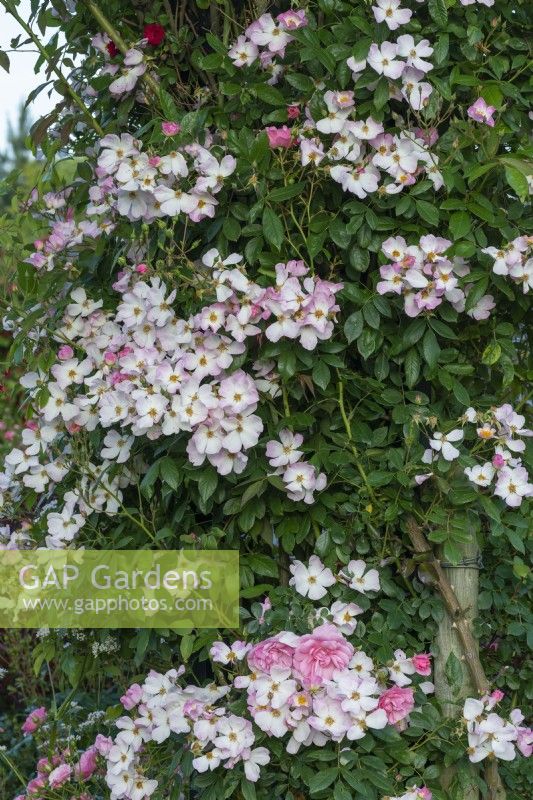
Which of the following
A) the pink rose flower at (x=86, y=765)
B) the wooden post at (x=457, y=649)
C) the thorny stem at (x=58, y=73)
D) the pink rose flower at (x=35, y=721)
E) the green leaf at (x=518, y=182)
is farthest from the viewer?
the pink rose flower at (x=35, y=721)

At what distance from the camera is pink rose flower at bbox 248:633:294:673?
5.64 ft

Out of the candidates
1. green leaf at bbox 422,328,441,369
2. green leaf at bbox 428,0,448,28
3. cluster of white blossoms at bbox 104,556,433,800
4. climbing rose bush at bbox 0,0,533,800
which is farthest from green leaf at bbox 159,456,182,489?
green leaf at bbox 428,0,448,28

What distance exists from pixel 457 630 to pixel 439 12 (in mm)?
1166

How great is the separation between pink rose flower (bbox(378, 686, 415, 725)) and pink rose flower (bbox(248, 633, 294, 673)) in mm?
189

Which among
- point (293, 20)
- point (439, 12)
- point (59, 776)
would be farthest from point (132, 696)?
point (439, 12)

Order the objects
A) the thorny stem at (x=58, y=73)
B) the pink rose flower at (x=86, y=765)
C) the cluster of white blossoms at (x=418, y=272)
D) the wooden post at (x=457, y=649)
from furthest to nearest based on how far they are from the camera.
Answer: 1. the pink rose flower at (x=86, y=765)
2. the thorny stem at (x=58, y=73)
3. the wooden post at (x=457, y=649)
4. the cluster of white blossoms at (x=418, y=272)

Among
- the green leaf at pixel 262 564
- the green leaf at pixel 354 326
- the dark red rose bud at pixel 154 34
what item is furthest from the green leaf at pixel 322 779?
the dark red rose bud at pixel 154 34

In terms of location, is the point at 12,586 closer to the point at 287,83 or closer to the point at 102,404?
the point at 102,404

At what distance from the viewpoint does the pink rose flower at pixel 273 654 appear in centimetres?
172

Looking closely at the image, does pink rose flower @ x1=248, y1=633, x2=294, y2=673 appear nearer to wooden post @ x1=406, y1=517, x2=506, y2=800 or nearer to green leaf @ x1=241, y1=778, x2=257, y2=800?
green leaf @ x1=241, y1=778, x2=257, y2=800

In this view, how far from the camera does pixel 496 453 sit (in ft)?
5.96

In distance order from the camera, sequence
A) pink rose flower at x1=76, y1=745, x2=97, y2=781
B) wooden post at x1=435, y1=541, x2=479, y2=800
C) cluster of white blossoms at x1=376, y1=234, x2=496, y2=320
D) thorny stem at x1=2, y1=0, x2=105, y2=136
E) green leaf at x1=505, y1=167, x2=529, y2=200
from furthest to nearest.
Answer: pink rose flower at x1=76, y1=745, x2=97, y2=781
thorny stem at x1=2, y1=0, x2=105, y2=136
wooden post at x1=435, y1=541, x2=479, y2=800
cluster of white blossoms at x1=376, y1=234, x2=496, y2=320
green leaf at x1=505, y1=167, x2=529, y2=200

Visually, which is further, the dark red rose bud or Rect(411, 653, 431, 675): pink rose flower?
the dark red rose bud

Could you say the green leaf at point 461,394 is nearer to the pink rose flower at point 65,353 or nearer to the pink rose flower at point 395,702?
the pink rose flower at point 395,702
